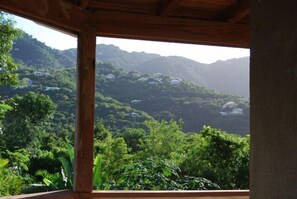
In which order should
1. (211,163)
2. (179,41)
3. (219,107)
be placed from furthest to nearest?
(219,107) → (211,163) → (179,41)

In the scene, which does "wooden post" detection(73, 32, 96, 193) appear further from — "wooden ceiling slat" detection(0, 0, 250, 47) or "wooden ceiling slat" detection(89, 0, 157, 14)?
"wooden ceiling slat" detection(89, 0, 157, 14)

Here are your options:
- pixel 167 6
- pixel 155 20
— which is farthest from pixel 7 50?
pixel 167 6

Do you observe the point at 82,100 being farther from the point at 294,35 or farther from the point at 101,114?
the point at 101,114

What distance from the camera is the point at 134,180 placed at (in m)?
4.96

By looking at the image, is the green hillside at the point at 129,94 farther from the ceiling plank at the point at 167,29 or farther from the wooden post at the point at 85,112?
the wooden post at the point at 85,112

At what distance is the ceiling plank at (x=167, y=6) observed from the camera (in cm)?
288

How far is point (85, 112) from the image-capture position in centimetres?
293

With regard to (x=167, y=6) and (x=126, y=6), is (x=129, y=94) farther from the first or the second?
(x=167, y=6)

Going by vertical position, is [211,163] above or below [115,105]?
below

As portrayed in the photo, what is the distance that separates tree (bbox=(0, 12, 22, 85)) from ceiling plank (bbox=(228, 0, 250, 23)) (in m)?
6.37

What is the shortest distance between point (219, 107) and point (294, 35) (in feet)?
40.4

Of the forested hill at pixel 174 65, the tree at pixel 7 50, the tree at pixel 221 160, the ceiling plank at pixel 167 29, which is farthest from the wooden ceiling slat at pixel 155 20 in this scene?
the forested hill at pixel 174 65

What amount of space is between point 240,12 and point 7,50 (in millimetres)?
6839

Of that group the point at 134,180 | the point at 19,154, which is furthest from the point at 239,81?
the point at 134,180
